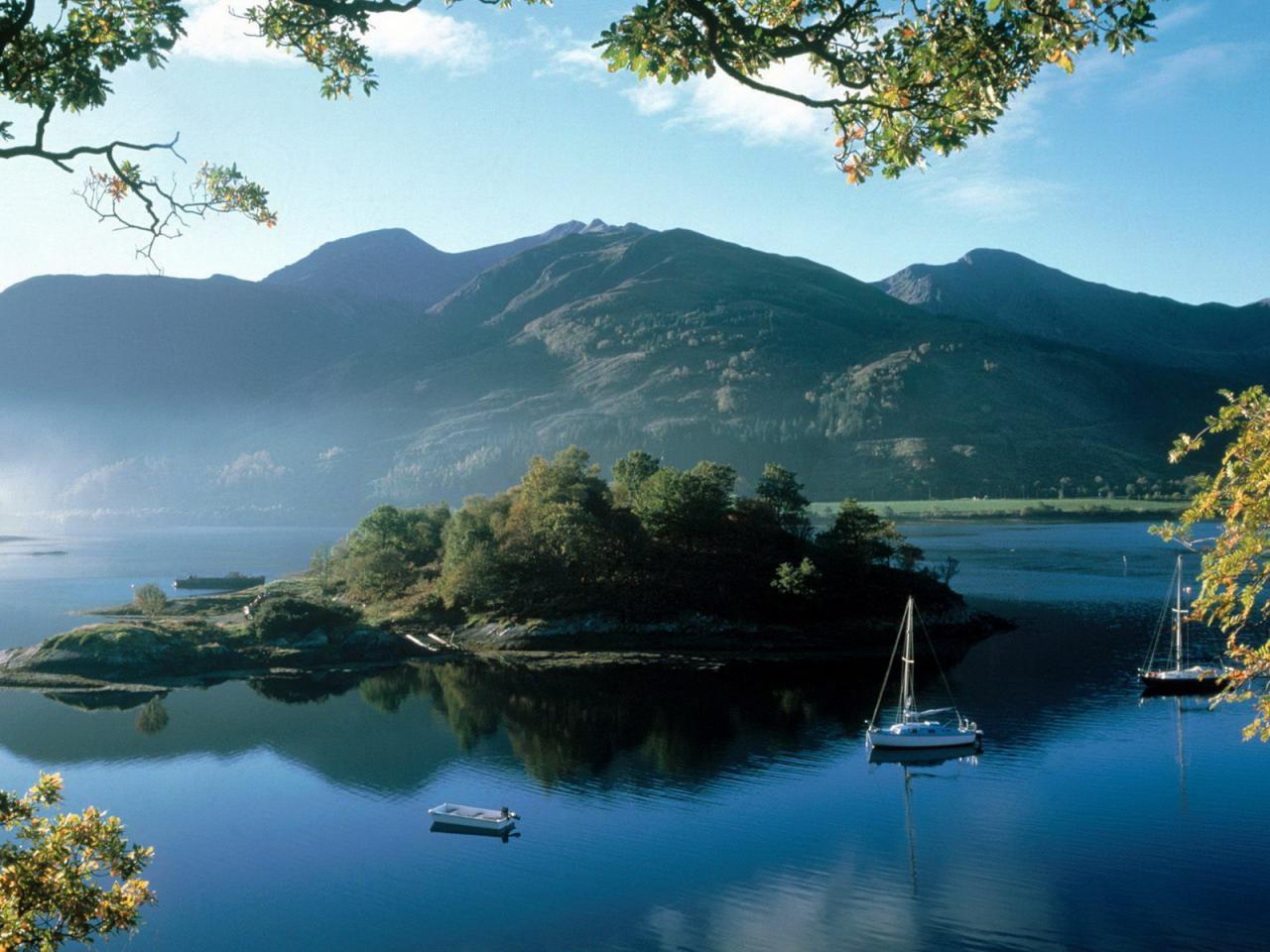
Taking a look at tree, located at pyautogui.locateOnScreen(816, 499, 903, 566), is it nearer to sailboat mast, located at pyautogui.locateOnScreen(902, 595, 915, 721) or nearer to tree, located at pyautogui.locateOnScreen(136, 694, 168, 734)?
sailboat mast, located at pyautogui.locateOnScreen(902, 595, 915, 721)

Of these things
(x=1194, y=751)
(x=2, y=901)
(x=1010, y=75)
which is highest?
(x=1010, y=75)

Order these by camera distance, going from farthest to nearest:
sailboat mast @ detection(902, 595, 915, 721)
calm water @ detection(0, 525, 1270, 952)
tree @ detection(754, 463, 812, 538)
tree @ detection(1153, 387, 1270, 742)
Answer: tree @ detection(754, 463, 812, 538) < sailboat mast @ detection(902, 595, 915, 721) < calm water @ detection(0, 525, 1270, 952) < tree @ detection(1153, 387, 1270, 742)

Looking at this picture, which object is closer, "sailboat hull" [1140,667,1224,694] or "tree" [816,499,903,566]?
"sailboat hull" [1140,667,1224,694]

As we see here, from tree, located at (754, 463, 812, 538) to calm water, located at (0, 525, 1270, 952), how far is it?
35.1 meters

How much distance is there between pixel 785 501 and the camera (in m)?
119

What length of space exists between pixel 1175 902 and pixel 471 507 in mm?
91589

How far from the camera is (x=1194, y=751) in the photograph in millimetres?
59594

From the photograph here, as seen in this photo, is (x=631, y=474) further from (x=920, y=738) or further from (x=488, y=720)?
(x=920, y=738)

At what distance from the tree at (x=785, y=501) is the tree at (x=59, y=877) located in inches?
4265

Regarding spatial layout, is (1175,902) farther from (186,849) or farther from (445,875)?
(186,849)

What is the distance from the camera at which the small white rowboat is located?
46.4 meters

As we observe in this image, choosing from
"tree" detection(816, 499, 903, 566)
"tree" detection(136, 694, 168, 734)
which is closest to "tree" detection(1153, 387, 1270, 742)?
"tree" detection(136, 694, 168, 734)

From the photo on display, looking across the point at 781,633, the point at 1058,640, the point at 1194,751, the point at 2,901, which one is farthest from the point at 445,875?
the point at 1058,640

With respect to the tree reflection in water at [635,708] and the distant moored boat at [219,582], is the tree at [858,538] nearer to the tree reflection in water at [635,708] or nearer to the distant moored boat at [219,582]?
the tree reflection in water at [635,708]
